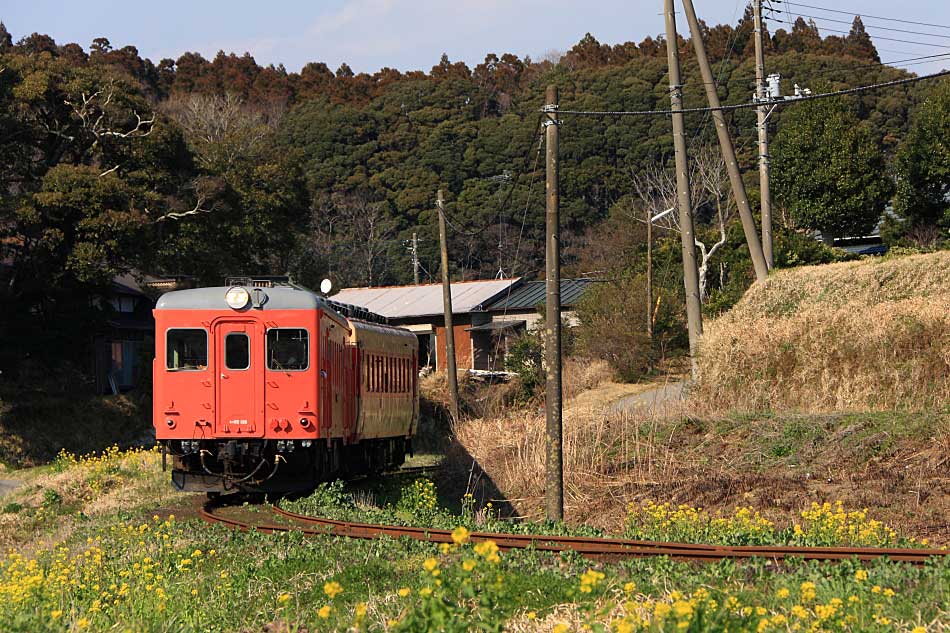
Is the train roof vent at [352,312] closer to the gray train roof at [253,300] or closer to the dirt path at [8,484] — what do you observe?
the gray train roof at [253,300]

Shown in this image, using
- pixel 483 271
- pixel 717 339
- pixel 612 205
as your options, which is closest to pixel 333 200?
pixel 483 271

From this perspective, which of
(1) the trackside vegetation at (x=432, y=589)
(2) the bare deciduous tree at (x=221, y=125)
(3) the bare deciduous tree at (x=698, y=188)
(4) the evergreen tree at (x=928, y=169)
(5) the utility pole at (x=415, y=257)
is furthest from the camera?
(5) the utility pole at (x=415, y=257)

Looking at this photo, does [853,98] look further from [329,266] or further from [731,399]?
[731,399]

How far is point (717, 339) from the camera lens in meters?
22.4

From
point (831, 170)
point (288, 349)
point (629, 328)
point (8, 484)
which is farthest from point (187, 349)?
point (831, 170)

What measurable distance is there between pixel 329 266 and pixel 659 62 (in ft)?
71.0

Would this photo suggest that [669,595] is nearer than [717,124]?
Yes

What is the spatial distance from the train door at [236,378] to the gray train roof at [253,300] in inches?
12.6

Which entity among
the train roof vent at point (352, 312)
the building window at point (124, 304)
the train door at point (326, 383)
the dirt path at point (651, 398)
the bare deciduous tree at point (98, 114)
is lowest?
the dirt path at point (651, 398)

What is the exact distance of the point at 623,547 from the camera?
30.2 feet

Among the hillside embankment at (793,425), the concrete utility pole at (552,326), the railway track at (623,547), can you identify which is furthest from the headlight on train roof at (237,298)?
the hillside embankment at (793,425)

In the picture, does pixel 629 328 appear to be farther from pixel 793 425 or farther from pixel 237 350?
pixel 237 350

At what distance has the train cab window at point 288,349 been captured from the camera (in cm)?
1464

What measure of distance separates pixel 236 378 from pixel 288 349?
0.77m
